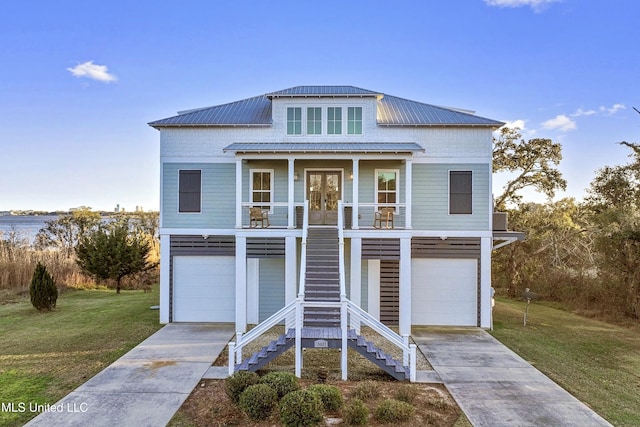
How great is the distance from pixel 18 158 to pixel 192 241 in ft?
86.2

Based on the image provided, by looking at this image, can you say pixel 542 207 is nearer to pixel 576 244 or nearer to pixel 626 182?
pixel 576 244

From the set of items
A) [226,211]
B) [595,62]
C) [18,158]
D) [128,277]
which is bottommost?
[128,277]

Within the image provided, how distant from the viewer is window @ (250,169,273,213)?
41.9 feet

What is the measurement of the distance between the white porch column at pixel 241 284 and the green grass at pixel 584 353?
7.99m

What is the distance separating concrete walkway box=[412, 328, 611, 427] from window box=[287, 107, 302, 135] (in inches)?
314

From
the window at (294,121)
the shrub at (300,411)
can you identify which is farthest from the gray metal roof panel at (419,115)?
the shrub at (300,411)

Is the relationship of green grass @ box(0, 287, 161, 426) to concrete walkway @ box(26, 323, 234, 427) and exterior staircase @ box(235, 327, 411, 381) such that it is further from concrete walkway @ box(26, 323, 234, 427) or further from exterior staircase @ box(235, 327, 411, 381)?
exterior staircase @ box(235, 327, 411, 381)

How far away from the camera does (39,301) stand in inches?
541

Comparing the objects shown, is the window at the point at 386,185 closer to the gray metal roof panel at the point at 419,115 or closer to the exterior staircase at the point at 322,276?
the gray metal roof panel at the point at 419,115

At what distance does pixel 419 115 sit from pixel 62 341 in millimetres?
13534

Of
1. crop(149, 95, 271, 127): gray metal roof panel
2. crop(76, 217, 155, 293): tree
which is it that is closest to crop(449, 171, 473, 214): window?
crop(149, 95, 271, 127): gray metal roof panel

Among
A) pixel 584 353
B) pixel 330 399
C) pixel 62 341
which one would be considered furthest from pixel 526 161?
pixel 62 341

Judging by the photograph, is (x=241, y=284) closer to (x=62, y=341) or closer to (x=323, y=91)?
(x=62, y=341)

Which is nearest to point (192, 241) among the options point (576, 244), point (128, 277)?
point (128, 277)
